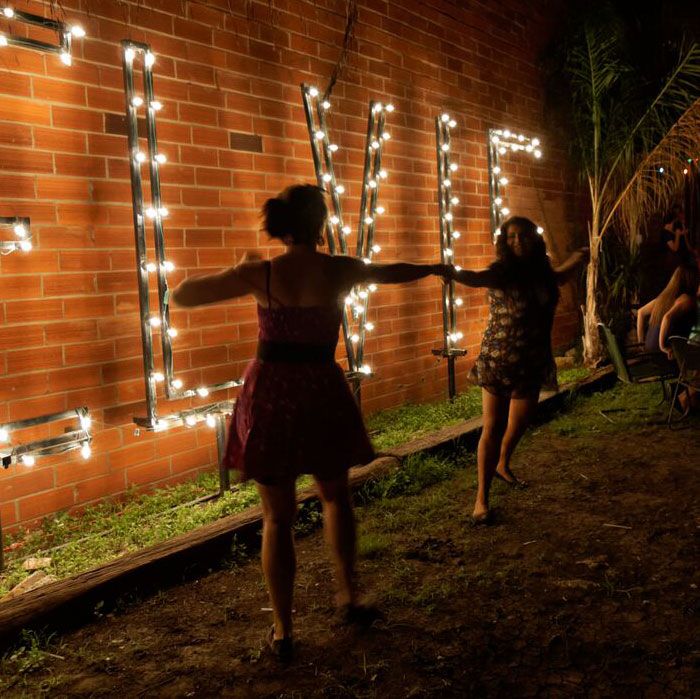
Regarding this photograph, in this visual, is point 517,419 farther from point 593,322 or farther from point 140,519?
point 593,322

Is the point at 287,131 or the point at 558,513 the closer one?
the point at 558,513

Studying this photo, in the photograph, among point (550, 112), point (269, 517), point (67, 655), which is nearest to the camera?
point (269, 517)

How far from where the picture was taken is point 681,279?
657 centimetres

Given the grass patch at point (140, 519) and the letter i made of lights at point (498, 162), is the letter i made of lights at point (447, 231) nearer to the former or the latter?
the letter i made of lights at point (498, 162)

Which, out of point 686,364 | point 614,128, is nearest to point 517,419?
point 686,364

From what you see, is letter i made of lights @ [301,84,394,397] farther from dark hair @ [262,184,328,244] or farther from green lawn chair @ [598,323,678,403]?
dark hair @ [262,184,328,244]

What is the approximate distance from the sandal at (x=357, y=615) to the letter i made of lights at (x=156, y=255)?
1899 millimetres

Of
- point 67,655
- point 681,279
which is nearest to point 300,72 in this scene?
point 681,279

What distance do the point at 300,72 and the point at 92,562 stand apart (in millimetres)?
4197

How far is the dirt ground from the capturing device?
108 inches

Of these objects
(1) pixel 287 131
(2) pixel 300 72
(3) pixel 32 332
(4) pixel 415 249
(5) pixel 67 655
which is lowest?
(5) pixel 67 655

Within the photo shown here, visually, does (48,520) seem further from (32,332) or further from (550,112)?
(550,112)

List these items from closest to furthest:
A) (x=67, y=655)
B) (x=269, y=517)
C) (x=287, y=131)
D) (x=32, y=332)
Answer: (x=269, y=517)
(x=67, y=655)
(x=32, y=332)
(x=287, y=131)

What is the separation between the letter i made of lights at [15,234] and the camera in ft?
12.9
